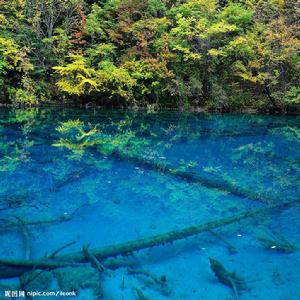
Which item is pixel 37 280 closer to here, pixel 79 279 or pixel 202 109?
pixel 79 279

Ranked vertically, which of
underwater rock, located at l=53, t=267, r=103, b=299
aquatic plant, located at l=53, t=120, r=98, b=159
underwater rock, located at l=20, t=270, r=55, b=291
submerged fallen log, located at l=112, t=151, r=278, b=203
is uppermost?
underwater rock, located at l=20, t=270, r=55, b=291

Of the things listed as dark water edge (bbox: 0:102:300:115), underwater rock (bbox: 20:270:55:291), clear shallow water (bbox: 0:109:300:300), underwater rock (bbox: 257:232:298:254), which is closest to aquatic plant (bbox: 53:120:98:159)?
clear shallow water (bbox: 0:109:300:300)

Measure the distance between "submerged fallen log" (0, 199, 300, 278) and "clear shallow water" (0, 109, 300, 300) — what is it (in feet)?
0.30

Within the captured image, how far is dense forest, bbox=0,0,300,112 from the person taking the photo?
18.7 metres

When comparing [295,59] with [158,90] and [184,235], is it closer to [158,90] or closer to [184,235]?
[158,90]

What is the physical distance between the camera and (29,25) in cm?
2039

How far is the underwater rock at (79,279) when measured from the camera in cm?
322

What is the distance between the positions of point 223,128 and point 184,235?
10.4 metres

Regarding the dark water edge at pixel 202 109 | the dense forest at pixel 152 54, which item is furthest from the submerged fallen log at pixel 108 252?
the dark water edge at pixel 202 109

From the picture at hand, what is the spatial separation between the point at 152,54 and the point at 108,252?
56.2 feet

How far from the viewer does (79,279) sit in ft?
11.0

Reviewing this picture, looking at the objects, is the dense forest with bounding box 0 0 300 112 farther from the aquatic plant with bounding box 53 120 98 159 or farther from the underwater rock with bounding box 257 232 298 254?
the underwater rock with bounding box 257 232 298 254

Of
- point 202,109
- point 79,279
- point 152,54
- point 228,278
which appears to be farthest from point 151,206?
point 202,109

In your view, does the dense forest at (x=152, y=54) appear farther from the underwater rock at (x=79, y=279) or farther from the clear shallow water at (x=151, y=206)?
the underwater rock at (x=79, y=279)
